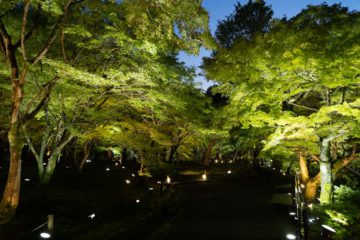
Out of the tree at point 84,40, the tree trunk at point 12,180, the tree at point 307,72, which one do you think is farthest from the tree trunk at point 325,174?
the tree trunk at point 12,180

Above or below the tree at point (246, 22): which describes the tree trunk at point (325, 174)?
below

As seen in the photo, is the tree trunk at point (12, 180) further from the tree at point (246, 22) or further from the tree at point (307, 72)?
the tree at point (246, 22)

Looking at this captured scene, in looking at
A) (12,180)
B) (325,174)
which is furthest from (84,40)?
(325,174)

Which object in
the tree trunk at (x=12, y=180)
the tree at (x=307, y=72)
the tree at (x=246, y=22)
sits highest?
the tree at (x=246, y=22)

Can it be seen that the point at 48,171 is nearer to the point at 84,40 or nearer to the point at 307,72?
the point at 84,40

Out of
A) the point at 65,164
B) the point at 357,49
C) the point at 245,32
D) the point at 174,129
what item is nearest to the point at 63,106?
the point at 174,129

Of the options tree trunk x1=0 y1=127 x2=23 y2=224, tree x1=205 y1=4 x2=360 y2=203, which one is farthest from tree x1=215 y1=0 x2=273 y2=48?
tree trunk x1=0 y1=127 x2=23 y2=224

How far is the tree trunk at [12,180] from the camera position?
8.39m

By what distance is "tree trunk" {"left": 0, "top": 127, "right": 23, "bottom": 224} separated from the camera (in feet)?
27.5

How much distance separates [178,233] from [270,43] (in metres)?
8.45

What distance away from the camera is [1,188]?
15.5m

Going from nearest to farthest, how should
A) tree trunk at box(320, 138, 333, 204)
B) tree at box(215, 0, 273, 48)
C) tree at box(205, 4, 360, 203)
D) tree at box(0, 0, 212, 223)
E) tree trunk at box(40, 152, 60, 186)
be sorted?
tree at box(0, 0, 212, 223), tree at box(205, 4, 360, 203), tree trunk at box(320, 138, 333, 204), tree trunk at box(40, 152, 60, 186), tree at box(215, 0, 273, 48)

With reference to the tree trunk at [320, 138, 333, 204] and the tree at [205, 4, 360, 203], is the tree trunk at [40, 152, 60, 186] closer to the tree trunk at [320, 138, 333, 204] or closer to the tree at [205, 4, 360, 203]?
the tree at [205, 4, 360, 203]

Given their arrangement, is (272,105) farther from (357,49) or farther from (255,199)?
(255,199)
